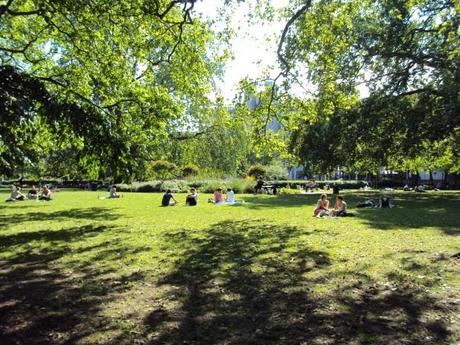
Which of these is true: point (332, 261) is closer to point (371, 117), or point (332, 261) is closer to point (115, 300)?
point (115, 300)

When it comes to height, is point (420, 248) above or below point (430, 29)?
below

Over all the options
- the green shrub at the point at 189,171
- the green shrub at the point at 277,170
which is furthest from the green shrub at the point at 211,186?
the green shrub at the point at 277,170

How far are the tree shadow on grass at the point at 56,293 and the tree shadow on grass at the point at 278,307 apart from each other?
74cm

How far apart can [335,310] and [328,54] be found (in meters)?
12.4

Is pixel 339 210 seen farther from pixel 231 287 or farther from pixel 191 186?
pixel 191 186

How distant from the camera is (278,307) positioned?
218 inches

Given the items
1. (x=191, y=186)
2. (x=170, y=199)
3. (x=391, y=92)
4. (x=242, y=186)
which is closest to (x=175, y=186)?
(x=191, y=186)

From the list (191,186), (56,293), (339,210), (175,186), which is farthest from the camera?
(191,186)

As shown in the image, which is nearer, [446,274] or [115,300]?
[115,300]

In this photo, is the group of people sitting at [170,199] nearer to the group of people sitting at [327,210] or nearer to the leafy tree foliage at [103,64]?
the leafy tree foliage at [103,64]

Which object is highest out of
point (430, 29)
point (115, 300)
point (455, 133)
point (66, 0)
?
point (430, 29)

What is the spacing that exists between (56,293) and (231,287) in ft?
8.70

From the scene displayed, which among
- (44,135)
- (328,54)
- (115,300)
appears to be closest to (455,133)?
(328,54)

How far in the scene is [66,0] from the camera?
1088cm
